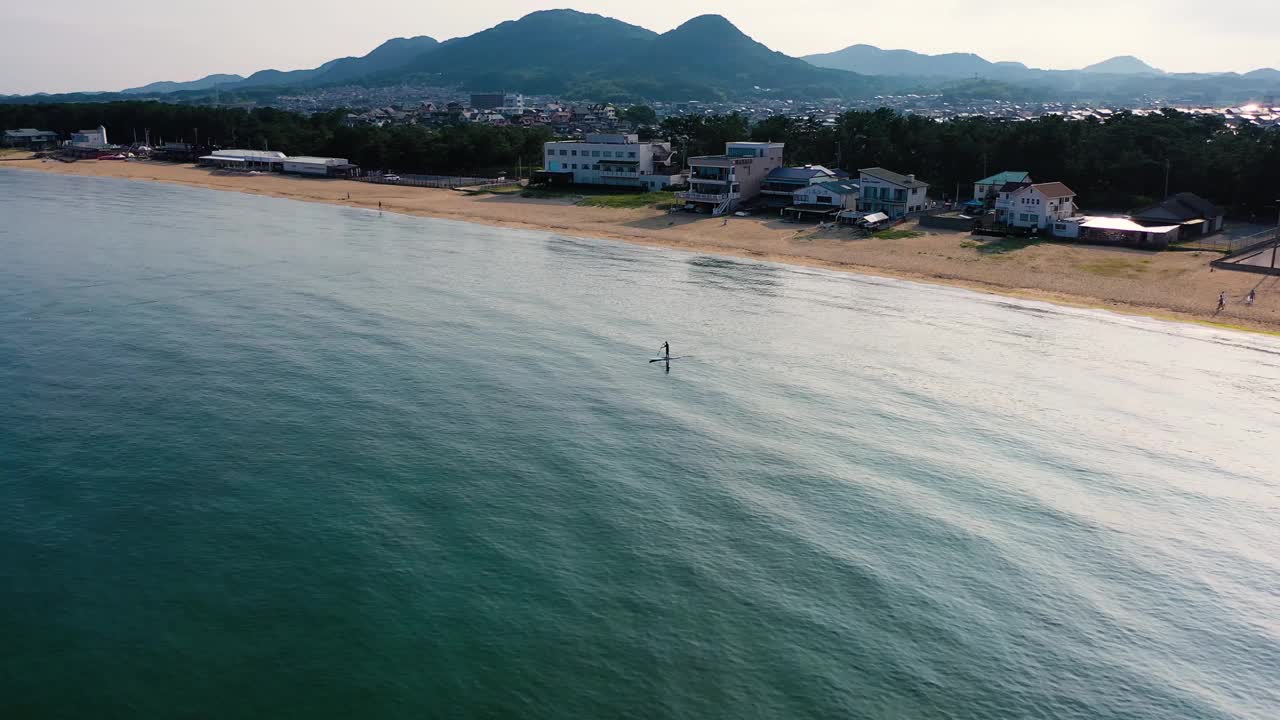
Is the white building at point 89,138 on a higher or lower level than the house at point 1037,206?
higher

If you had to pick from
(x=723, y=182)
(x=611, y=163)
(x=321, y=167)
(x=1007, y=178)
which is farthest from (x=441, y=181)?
(x=1007, y=178)

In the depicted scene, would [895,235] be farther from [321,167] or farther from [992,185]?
[321,167]

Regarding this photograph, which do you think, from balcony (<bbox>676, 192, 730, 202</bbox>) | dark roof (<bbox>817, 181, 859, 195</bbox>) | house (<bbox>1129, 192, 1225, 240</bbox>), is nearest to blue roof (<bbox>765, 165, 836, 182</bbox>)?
dark roof (<bbox>817, 181, 859, 195</bbox>)

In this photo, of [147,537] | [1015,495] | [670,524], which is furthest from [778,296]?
[147,537]

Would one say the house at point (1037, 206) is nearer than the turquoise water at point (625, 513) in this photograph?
No

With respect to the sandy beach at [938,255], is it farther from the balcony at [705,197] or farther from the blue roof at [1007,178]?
the blue roof at [1007,178]

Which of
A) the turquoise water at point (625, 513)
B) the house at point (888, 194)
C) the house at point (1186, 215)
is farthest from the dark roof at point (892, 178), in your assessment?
the turquoise water at point (625, 513)
